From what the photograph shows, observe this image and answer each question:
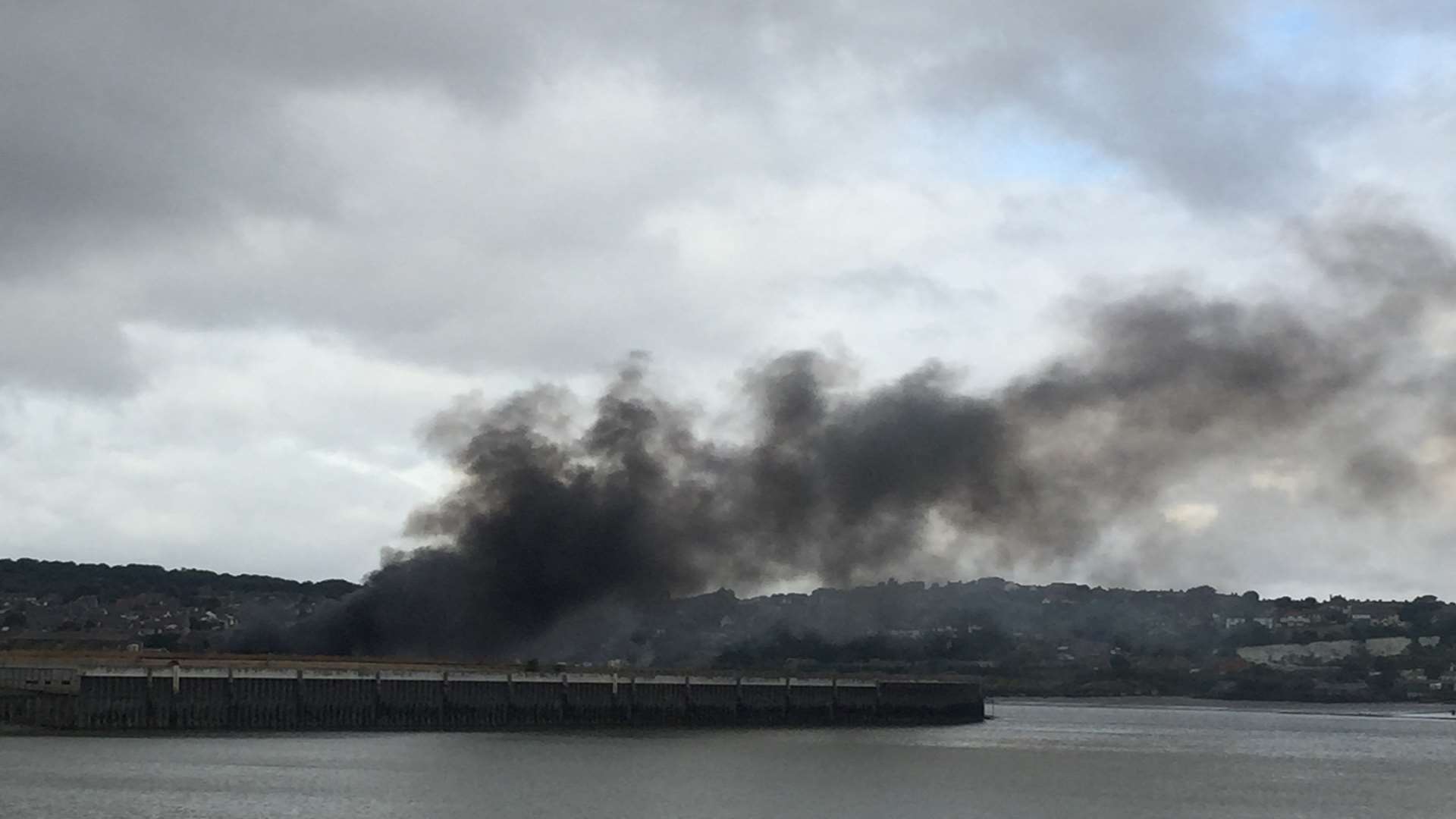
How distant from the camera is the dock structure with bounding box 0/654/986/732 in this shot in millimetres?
114688

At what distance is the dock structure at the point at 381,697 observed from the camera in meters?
115

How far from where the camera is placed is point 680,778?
301 ft

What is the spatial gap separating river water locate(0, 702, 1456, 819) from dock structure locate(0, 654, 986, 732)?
208 inches

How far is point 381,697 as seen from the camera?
126062 mm

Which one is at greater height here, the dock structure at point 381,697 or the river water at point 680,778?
the dock structure at point 381,697

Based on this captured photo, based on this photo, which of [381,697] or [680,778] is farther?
[381,697]

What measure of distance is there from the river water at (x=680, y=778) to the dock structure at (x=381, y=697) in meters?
5.29

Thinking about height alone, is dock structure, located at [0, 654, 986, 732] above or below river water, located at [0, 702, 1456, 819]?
above

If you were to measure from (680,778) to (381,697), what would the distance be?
40786mm

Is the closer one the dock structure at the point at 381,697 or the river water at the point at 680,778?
the river water at the point at 680,778

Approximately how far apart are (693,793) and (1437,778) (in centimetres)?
5524

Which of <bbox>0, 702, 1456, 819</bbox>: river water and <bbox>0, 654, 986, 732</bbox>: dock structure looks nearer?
<bbox>0, 702, 1456, 819</bbox>: river water

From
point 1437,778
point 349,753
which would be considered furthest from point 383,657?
point 1437,778

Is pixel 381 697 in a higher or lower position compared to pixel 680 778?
higher
